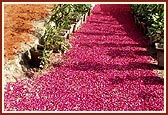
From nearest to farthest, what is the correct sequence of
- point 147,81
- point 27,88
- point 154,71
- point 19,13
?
point 27,88 < point 147,81 < point 154,71 < point 19,13

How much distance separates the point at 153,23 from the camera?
12.0 meters

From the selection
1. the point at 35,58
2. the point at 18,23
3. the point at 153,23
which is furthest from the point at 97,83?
the point at 153,23

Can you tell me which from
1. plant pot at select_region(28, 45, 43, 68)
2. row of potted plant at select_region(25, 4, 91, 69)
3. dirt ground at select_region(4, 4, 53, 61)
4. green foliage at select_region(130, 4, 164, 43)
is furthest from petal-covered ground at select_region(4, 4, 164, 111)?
dirt ground at select_region(4, 4, 53, 61)

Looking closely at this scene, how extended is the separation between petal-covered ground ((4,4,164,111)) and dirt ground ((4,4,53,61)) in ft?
3.57

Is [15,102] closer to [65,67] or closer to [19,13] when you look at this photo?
[65,67]

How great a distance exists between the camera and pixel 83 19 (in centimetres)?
1480

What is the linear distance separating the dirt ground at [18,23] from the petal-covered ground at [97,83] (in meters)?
1.09

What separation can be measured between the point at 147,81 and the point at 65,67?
6.15ft

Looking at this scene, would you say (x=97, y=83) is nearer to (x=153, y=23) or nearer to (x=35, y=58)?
(x=35, y=58)

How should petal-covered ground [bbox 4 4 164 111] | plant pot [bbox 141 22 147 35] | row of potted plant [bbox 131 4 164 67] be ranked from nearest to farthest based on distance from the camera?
petal-covered ground [bbox 4 4 164 111] < row of potted plant [bbox 131 4 164 67] < plant pot [bbox 141 22 147 35]

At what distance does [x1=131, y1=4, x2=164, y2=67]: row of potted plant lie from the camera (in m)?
9.39

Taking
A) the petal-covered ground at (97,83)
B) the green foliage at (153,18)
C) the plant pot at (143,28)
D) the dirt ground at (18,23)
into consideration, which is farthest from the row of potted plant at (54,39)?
the green foliage at (153,18)

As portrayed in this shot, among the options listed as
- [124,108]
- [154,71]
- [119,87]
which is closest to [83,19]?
[154,71]

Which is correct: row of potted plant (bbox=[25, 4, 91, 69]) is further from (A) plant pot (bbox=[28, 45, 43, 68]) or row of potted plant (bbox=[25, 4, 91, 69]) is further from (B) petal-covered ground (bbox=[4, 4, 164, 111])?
(B) petal-covered ground (bbox=[4, 4, 164, 111])
